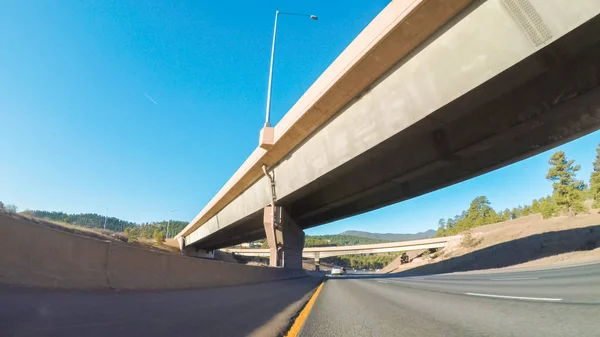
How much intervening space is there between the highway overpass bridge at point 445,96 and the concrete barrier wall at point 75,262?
839cm

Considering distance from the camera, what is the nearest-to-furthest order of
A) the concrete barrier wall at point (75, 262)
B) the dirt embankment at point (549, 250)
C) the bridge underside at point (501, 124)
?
the concrete barrier wall at point (75, 262) < the bridge underside at point (501, 124) < the dirt embankment at point (549, 250)

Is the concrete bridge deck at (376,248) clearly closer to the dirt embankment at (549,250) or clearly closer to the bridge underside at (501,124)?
the dirt embankment at (549,250)

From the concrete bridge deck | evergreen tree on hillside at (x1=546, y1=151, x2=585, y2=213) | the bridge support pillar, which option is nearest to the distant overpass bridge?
the concrete bridge deck

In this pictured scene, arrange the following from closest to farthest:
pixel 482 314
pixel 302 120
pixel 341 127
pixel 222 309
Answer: pixel 482 314 < pixel 222 309 < pixel 341 127 < pixel 302 120

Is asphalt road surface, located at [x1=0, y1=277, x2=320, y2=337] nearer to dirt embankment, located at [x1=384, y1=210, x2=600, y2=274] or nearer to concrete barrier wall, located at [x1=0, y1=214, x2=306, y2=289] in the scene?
concrete barrier wall, located at [x1=0, y1=214, x2=306, y2=289]

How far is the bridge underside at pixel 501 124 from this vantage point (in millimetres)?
8609

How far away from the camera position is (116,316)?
4.13 metres

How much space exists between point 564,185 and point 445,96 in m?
43.1

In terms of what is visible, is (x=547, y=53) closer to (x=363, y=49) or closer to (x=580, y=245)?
(x=363, y=49)

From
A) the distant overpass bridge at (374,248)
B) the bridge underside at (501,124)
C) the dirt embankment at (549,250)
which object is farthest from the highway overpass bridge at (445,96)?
the distant overpass bridge at (374,248)

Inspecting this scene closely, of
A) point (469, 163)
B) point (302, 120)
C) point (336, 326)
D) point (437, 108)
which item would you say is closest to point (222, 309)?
point (336, 326)

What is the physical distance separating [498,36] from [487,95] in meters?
1.99

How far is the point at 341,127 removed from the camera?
1459cm

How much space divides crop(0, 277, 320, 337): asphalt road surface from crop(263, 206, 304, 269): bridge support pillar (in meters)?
17.2
